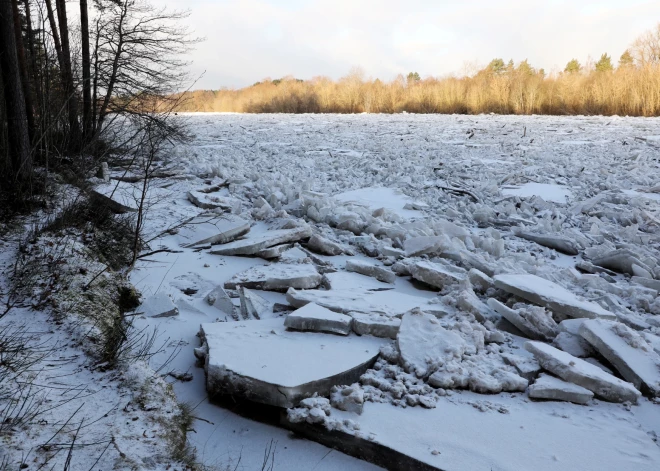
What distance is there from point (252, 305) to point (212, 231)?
1643 millimetres

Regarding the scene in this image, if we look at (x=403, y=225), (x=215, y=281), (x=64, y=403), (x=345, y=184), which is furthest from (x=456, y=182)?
(x=64, y=403)

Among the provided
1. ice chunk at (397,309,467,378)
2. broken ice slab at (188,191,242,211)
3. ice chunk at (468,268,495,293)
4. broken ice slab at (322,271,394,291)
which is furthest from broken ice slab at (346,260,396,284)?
broken ice slab at (188,191,242,211)

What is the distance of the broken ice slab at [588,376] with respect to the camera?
94.7 inches

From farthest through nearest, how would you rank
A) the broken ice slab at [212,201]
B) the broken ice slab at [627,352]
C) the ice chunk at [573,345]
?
the broken ice slab at [212,201], the ice chunk at [573,345], the broken ice slab at [627,352]

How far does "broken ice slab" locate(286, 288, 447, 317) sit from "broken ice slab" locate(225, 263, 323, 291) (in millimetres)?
204

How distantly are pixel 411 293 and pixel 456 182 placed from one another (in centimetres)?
383

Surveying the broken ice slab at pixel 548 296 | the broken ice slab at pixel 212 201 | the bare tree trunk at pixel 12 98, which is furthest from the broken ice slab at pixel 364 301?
the bare tree trunk at pixel 12 98

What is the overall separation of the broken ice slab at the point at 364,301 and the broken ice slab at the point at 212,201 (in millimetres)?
2550

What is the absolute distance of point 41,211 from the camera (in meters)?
4.11

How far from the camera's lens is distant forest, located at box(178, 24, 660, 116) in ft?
57.9

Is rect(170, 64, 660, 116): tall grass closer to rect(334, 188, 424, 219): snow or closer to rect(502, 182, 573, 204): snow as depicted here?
rect(334, 188, 424, 219): snow

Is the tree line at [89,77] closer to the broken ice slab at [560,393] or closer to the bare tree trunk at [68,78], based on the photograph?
the bare tree trunk at [68,78]

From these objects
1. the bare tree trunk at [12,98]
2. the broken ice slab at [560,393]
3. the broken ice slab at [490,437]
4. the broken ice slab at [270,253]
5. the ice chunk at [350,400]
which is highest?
the bare tree trunk at [12,98]

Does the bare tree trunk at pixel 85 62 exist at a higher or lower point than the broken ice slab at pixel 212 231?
higher
